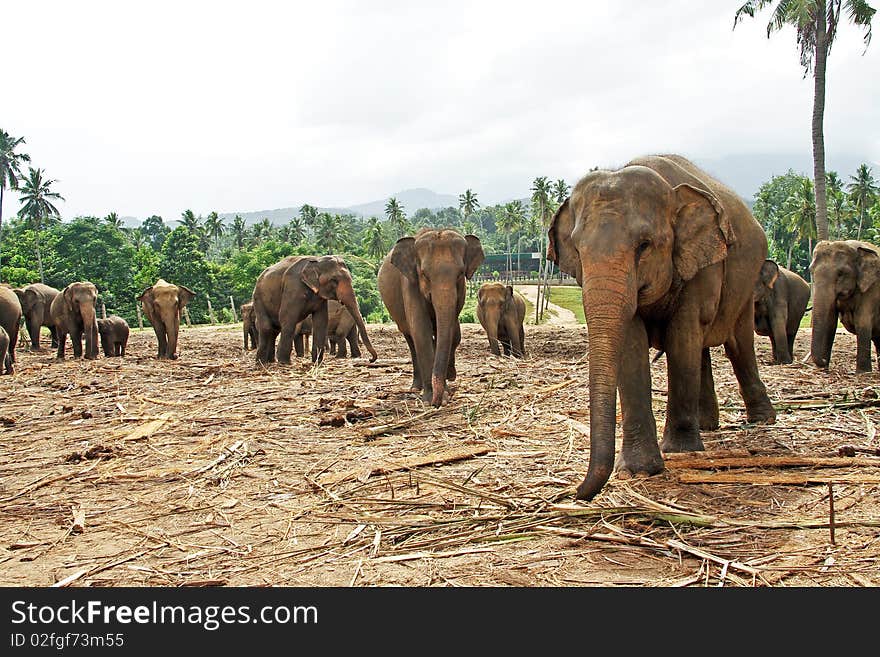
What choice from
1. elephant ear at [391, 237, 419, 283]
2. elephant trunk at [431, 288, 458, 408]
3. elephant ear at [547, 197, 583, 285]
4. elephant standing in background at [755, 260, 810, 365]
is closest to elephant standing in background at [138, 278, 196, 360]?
elephant ear at [391, 237, 419, 283]

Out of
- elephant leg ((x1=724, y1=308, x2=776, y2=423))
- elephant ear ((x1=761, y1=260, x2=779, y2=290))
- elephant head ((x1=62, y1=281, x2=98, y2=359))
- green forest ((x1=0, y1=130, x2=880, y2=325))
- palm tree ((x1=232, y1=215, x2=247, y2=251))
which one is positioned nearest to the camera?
elephant leg ((x1=724, y1=308, x2=776, y2=423))

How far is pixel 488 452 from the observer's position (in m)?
6.84

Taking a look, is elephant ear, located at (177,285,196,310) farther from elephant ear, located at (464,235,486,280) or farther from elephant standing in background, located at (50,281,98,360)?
elephant ear, located at (464,235,486,280)

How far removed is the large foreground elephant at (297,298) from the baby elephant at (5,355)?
17.2ft

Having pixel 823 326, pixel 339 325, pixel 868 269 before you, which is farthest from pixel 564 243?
pixel 339 325

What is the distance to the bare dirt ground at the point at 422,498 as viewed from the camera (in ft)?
13.3

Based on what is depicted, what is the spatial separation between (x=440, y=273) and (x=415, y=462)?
4.00 meters

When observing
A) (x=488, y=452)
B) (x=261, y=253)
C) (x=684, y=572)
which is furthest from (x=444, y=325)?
(x=261, y=253)

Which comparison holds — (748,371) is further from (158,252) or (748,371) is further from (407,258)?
(158,252)

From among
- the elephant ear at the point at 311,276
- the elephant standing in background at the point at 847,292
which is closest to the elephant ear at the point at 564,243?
the elephant standing in background at the point at 847,292

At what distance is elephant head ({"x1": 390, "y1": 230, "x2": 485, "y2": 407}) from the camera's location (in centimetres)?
961

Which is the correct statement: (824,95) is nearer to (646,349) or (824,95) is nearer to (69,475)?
(646,349)

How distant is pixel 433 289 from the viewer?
10070 mm

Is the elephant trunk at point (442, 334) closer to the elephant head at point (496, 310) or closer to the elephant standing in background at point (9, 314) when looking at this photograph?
the elephant head at point (496, 310)
